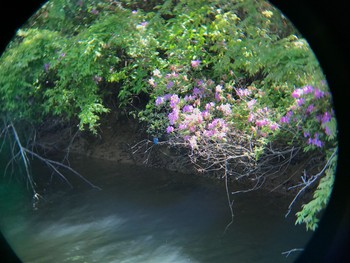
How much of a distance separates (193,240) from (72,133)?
4.09 meters

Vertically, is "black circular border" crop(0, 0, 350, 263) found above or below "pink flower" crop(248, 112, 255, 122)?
above

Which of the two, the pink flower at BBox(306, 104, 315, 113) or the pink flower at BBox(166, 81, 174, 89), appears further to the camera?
the pink flower at BBox(166, 81, 174, 89)

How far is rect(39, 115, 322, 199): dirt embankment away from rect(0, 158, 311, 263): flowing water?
166 mm

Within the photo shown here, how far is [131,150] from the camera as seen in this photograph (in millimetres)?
8148

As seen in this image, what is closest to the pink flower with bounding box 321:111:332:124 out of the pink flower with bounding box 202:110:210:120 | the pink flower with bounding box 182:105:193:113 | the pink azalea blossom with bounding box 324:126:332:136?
the pink azalea blossom with bounding box 324:126:332:136

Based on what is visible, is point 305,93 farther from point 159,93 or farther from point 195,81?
point 159,93

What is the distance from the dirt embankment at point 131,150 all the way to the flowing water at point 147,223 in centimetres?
17

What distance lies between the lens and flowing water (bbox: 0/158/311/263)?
5.25 metres

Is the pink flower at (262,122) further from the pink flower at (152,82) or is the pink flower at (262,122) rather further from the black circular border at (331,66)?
the black circular border at (331,66)

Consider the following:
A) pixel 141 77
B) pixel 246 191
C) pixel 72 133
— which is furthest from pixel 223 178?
pixel 72 133

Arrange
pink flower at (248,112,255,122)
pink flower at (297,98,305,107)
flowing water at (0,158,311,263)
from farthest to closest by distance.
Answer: flowing water at (0,158,311,263) < pink flower at (248,112,255,122) < pink flower at (297,98,305,107)

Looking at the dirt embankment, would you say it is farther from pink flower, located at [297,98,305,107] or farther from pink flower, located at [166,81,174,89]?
pink flower, located at [297,98,305,107]

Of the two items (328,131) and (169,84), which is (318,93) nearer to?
(328,131)

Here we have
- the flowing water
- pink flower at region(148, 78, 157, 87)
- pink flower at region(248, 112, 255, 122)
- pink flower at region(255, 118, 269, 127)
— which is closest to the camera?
pink flower at region(255, 118, 269, 127)
